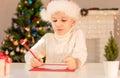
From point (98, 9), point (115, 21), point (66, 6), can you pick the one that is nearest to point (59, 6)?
point (66, 6)

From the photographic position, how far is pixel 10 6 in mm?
4391

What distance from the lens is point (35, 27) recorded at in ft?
11.4

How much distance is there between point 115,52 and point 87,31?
3.10 metres

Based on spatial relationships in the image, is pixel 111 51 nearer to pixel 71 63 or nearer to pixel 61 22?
pixel 71 63

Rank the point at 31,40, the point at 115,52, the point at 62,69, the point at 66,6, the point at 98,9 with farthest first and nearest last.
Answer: the point at 98,9 < the point at 31,40 < the point at 66,6 < the point at 62,69 < the point at 115,52

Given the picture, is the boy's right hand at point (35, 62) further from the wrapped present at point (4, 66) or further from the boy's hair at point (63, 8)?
the boy's hair at point (63, 8)

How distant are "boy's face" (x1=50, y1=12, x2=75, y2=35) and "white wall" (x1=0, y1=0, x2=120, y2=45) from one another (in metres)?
2.85

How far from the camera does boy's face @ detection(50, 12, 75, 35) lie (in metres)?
1.57

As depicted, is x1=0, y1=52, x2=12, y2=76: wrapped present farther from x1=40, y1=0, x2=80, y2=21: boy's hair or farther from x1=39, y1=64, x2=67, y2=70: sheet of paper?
x1=40, y1=0, x2=80, y2=21: boy's hair

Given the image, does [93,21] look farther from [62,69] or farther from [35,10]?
[62,69]

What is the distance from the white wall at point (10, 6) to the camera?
4375 mm

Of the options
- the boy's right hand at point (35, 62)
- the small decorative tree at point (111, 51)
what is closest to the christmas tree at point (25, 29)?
the boy's right hand at point (35, 62)

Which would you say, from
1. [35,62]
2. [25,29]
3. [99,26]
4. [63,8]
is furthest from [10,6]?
[35,62]

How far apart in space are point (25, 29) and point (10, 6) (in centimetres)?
108
